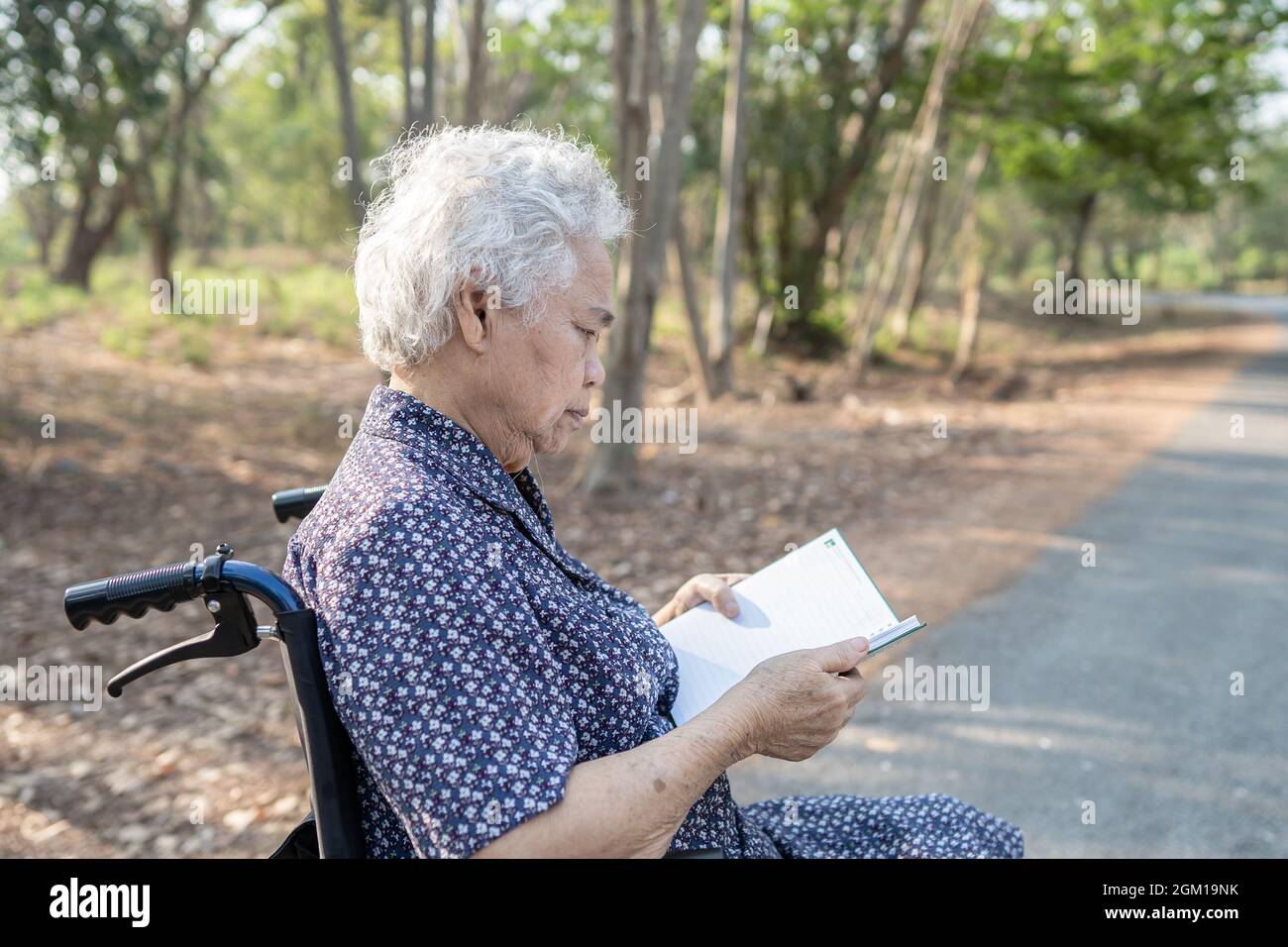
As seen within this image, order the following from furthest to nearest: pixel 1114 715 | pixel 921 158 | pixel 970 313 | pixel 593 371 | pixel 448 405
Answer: pixel 970 313 → pixel 921 158 → pixel 1114 715 → pixel 593 371 → pixel 448 405

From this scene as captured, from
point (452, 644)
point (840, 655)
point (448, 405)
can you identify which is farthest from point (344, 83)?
point (452, 644)

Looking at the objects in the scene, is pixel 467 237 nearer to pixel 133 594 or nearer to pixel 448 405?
pixel 448 405

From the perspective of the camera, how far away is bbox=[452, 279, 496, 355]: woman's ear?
5.03ft

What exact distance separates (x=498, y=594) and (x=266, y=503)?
6600 millimetres

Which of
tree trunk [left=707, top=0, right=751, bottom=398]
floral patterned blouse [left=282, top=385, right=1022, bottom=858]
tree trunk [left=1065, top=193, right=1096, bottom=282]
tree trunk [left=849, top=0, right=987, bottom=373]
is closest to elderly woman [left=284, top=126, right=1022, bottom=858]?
floral patterned blouse [left=282, top=385, right=1022, bottom=858]

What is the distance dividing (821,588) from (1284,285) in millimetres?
67067

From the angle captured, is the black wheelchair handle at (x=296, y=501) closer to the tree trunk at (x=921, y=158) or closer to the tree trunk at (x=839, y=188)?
the tree trunk at (x=921, y=158)

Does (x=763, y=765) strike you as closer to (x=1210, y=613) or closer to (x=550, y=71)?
(x=1210, y=613)

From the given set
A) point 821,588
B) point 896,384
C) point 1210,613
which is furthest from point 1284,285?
point 821,588

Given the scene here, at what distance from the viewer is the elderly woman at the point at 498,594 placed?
4.15ft

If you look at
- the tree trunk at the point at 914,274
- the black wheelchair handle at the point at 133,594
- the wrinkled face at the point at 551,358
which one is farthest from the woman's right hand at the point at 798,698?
the tree trunk at the point at 914,274

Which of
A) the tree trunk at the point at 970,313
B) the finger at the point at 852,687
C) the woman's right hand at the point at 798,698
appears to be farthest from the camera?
the tree trunk at the point at 970,313

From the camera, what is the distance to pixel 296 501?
2.01m

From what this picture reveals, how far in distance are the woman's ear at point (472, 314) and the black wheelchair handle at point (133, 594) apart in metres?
0.53
